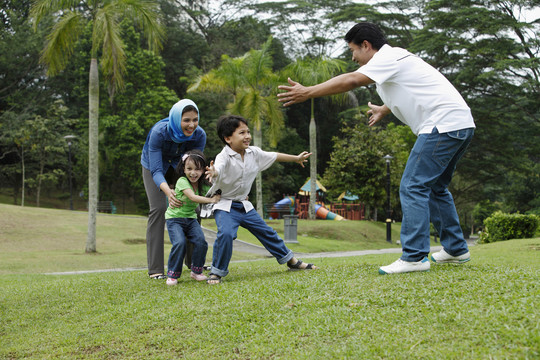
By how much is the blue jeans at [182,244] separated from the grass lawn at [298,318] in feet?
0.86

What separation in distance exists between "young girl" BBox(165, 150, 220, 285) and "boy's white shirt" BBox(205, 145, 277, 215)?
1.18 ft

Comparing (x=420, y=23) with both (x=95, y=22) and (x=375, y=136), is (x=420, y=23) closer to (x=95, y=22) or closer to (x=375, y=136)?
(x=375, y=136)

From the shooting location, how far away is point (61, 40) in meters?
15.9

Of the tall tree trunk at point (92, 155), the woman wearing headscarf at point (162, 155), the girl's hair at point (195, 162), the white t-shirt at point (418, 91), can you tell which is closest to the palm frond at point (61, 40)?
the tall tree trunk at point (92, 155)

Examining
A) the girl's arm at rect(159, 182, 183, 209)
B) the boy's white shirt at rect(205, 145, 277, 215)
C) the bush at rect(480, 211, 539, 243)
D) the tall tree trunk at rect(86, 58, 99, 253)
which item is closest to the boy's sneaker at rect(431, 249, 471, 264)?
the boy's white shirt at rect(205, 145, 277, 215)

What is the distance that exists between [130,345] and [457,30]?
35.0 m

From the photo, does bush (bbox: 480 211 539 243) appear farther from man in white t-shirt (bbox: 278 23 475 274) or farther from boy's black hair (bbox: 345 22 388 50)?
boy's black hair (bbox: 345 22 388 50)

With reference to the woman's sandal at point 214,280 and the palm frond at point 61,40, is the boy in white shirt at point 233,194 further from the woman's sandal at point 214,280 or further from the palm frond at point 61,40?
the palm frond at point 61,40

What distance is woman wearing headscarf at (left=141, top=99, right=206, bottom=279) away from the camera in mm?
6055

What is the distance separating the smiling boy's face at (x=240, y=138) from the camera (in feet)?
18.6

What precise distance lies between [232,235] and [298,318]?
203 centimetres

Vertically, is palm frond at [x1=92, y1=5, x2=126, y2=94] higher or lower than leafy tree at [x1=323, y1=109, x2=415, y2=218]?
higher

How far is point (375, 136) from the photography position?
110ft

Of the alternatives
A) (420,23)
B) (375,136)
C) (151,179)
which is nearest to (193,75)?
(375,136)
